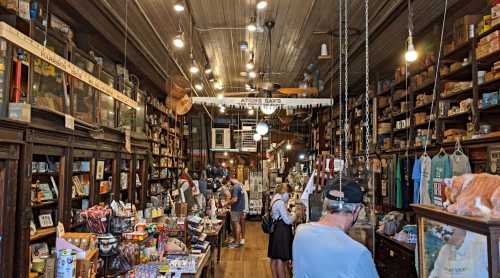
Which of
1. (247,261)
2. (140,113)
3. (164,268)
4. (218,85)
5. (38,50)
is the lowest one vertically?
(247,261)

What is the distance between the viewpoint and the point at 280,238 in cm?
550

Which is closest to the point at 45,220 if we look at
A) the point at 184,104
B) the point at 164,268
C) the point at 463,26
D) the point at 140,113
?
the point at 164,268

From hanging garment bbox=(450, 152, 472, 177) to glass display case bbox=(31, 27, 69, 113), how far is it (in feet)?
13.6

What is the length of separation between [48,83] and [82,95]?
842 mm

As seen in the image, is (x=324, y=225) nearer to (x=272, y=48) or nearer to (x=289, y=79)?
(x=272, y=48)

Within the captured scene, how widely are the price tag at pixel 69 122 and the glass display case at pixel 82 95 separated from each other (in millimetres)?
316

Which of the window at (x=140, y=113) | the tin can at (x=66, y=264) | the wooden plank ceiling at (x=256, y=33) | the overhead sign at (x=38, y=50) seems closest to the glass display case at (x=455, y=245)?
the tin can at (x=66, y=264)

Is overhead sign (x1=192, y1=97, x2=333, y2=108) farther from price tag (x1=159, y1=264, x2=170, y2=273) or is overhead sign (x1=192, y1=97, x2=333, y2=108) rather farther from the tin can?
the tin can

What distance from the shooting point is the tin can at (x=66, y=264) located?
2.62 metres

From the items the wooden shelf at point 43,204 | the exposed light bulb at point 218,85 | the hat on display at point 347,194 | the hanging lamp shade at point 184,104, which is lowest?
the wooden shelf at point 43,204

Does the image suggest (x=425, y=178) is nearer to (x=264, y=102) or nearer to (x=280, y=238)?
(x=280, y=238)

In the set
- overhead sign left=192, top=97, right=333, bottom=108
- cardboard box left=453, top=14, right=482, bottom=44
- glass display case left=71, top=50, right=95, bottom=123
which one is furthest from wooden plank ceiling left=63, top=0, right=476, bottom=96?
overhead sign left=192, top=97, right=333, bottom=108

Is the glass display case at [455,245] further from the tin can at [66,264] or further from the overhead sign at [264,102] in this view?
the overhead sign at [264,102]

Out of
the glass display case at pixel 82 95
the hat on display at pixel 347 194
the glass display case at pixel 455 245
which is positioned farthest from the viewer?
the glass display case at pixel 82 95
